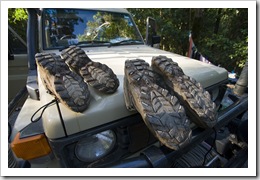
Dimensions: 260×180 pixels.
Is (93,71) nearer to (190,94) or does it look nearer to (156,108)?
(156,108)

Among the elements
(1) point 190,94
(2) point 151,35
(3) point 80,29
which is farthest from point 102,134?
(2) point 151,35

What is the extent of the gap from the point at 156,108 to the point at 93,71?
55cm

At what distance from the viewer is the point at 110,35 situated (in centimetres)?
279

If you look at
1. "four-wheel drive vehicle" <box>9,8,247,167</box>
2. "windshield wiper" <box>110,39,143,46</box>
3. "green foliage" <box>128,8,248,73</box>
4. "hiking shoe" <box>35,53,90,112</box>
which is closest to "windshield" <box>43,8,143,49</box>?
"windshield wiper" <box>110,39,143,46</box>

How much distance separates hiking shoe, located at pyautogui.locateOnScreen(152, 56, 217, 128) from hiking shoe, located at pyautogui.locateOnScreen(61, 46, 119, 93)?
1.23 ft

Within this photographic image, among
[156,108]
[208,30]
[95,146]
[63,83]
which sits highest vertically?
[208,30]

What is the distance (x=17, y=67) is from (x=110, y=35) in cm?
216

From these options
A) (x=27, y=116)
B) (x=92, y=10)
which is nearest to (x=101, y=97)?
(x=27, y=116)

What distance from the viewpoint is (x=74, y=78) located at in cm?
128

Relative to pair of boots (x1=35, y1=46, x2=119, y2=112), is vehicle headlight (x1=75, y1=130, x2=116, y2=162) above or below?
below

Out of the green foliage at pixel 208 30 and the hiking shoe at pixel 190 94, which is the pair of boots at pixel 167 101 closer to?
the hiking shoe at pixel 190 94

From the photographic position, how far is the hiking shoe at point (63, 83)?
3.76ft

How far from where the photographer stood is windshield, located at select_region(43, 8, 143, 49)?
2.48 m

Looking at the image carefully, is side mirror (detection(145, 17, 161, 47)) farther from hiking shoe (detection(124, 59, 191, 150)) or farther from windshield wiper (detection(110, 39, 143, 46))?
hiking shoe (detection(124, 59, 191, 150))
